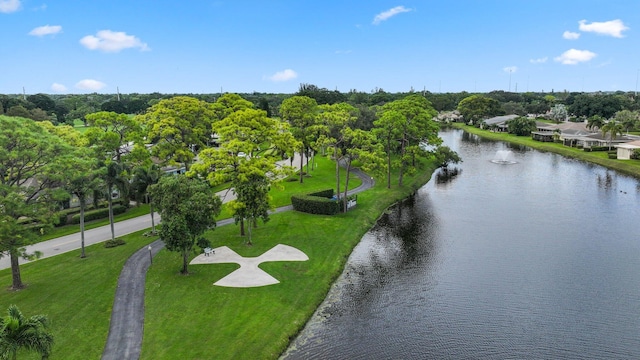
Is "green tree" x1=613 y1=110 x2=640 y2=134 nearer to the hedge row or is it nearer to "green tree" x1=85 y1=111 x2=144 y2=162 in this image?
the hedge row

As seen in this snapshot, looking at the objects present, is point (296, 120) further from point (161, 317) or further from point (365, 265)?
point (161, 317)

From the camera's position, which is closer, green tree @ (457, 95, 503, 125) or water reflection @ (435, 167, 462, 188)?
water reflection @ (435, 167, 462, 188)

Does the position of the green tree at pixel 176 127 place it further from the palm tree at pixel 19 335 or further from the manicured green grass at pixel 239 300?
the palm tree at pixel 19 335

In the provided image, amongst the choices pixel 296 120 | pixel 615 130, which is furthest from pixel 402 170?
pixel 615 130

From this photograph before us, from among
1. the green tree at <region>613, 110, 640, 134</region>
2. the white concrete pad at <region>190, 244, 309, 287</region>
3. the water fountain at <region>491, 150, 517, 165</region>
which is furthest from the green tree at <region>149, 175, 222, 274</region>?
the green tree at <region>613, 110, 640, 134</region>

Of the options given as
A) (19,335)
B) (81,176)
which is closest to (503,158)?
(81,176)

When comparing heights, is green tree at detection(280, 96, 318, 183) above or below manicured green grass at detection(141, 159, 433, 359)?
above
